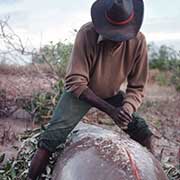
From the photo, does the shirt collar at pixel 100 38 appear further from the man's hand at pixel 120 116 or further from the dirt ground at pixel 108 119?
the dirt ground at pixel 108 119

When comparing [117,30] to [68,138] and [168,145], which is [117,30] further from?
[168,145]

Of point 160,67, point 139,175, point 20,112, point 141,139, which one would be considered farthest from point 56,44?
point 160,67

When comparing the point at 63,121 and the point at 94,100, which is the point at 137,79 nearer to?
the point at 94,100

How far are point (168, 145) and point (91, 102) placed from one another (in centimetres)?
380

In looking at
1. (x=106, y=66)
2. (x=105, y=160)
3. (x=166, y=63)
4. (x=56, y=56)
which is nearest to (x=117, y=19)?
(x=106, y=66)

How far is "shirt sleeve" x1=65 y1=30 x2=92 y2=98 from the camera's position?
415 centimetres

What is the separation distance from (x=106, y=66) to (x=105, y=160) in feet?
3.22

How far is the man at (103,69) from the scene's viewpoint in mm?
4051

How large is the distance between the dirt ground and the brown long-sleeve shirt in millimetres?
2263

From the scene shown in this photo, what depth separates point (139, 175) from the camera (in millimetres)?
3285

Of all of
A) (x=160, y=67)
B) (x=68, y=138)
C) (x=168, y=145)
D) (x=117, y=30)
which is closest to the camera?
(x=117, y=30)

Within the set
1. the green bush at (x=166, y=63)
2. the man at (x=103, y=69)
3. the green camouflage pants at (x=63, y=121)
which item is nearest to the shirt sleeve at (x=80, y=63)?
the man at (x=103, y=69)

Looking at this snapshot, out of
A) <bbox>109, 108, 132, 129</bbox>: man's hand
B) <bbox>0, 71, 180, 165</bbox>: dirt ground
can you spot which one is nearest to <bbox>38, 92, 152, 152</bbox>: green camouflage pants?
<bbox>109, 108, 132, 129</bbox>: man's hand

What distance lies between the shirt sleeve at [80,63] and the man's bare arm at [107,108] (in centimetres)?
6
